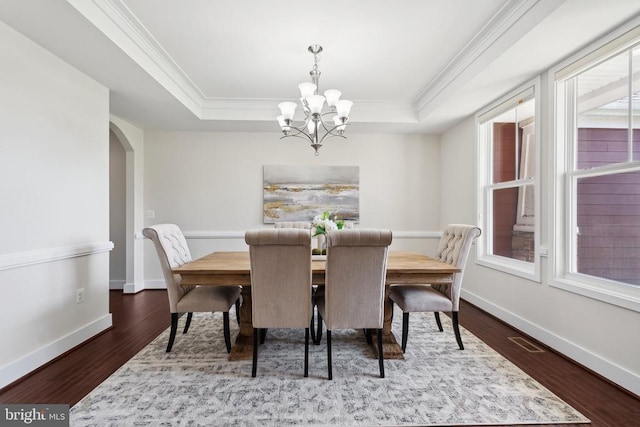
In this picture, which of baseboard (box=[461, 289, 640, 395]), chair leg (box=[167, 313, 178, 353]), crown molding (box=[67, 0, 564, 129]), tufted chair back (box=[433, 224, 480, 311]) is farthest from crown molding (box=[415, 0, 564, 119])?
chair leg (box=[167, 313, 178, 353])

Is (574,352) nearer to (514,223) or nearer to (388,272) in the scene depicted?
(514,223)

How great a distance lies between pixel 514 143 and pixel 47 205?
13.9ft

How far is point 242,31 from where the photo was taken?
2.43 meters

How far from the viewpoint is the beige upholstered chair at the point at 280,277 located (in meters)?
1.90

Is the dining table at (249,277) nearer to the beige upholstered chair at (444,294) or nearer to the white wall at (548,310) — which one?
the beige upholstered chair at (444,294)

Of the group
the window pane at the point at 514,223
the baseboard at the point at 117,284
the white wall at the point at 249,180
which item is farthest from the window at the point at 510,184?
the baseboard at the point at 117,284

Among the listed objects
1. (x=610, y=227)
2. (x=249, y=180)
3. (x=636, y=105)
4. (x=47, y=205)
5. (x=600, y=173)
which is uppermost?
(x=636, y=105)

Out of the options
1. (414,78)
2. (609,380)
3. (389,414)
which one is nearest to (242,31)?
(414,78)

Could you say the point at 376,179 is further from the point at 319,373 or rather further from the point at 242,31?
the point at 319,373

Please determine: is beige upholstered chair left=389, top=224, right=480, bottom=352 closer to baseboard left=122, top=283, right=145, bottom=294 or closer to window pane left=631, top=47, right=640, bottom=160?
window pane left=631, top=47, right=640, bottom=160

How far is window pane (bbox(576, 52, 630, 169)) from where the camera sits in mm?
2082

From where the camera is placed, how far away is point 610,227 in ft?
7.25

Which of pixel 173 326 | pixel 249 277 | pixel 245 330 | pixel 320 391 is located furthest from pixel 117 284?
pixel 320 391

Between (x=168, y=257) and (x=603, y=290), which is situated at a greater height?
(x=168, y=257)
